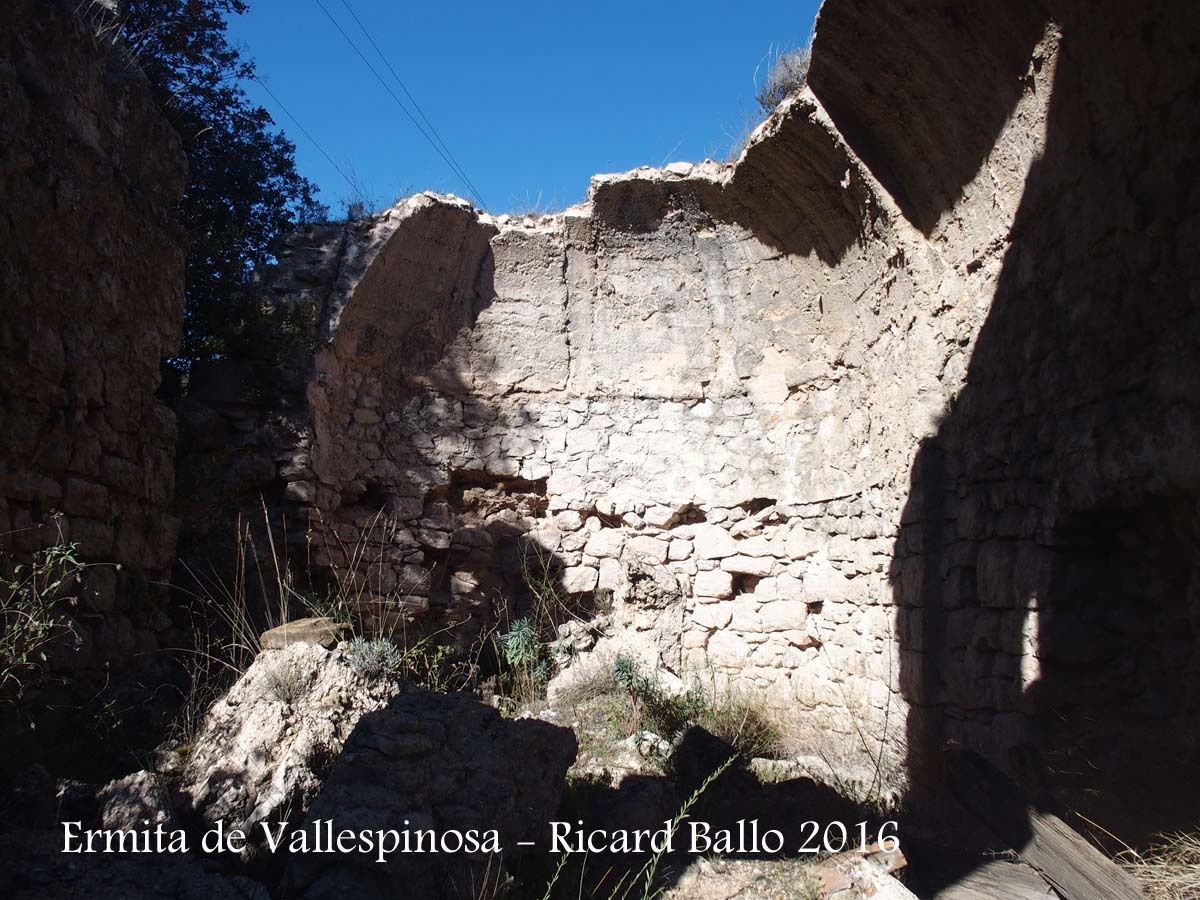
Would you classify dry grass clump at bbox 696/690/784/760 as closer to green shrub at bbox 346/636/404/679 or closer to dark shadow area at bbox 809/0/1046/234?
green shrub at bbox 346/636/404/679

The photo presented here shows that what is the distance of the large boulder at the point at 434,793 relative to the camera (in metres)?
2.84

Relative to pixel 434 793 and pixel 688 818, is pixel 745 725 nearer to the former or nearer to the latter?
pixel 688 818

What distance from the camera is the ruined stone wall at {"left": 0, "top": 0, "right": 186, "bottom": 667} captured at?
395 centimetres

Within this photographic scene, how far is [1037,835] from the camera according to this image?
3.45 m

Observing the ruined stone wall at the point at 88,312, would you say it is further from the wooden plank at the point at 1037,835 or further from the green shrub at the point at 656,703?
the wooden plank at the point at 1037,835

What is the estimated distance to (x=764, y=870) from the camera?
11.6ft

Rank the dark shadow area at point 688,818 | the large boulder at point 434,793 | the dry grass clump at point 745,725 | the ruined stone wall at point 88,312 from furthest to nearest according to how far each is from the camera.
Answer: the dry grass clump at point 745,725 < the ruined stone wall at point 88,312 < the dark shadow area at point 688,818 < the large boulder at point 434,793

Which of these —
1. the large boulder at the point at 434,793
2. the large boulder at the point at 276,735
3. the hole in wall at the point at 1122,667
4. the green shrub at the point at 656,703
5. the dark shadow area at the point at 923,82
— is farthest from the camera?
the green shrub at the point at 656,703

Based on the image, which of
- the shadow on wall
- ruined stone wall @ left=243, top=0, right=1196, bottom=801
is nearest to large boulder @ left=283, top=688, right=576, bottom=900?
the shadow on wall

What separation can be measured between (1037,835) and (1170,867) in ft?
1.43

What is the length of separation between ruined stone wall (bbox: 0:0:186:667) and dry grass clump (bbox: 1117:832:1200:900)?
4.46 m

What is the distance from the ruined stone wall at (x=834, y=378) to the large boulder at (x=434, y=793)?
2.21 m

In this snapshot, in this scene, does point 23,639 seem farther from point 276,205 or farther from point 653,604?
point 276,205

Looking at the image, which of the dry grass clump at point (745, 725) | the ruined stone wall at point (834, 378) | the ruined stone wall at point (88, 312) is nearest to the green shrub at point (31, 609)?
the ruined stone wall at point (88, 312)
